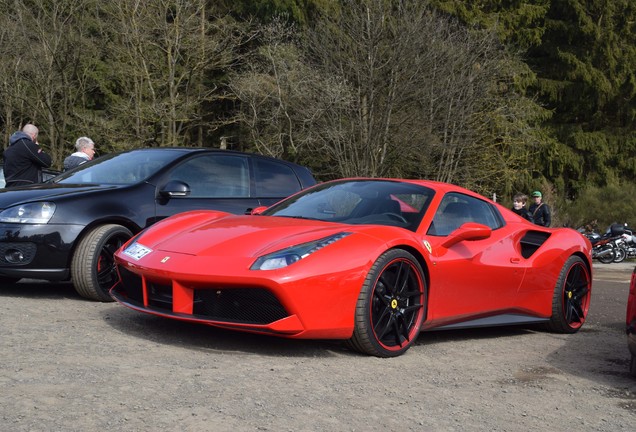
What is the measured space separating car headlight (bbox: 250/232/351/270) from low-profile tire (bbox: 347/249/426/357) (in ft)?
1.25

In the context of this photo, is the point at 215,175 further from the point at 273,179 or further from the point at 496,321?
the point at 496,321

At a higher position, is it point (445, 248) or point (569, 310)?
point (445, 248)

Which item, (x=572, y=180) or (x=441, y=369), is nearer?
(x=441, y=369)

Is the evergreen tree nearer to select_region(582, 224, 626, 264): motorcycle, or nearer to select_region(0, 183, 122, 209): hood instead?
select_region(582, 224, 626, 264): motorcycle

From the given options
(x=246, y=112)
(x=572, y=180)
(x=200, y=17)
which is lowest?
(x=572, y=180)

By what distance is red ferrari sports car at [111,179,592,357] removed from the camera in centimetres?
496

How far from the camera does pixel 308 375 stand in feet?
15.1

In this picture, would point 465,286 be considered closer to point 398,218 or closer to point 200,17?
point 398,218

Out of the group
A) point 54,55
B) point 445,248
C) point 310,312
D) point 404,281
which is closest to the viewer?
point 310,312

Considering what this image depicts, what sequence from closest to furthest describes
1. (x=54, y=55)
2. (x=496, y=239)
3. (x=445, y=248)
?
(x=445, y=248) < (x=496, y=239) < (x=54, y=55)

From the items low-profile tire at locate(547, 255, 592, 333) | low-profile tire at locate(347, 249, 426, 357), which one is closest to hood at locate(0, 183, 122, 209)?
low-profile tire at locate(347, 249, 426, 357)

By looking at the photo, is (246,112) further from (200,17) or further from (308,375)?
(308,375)

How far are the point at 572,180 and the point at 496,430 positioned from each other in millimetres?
37168

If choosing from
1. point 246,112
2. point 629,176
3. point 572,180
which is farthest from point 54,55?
point 629,176
